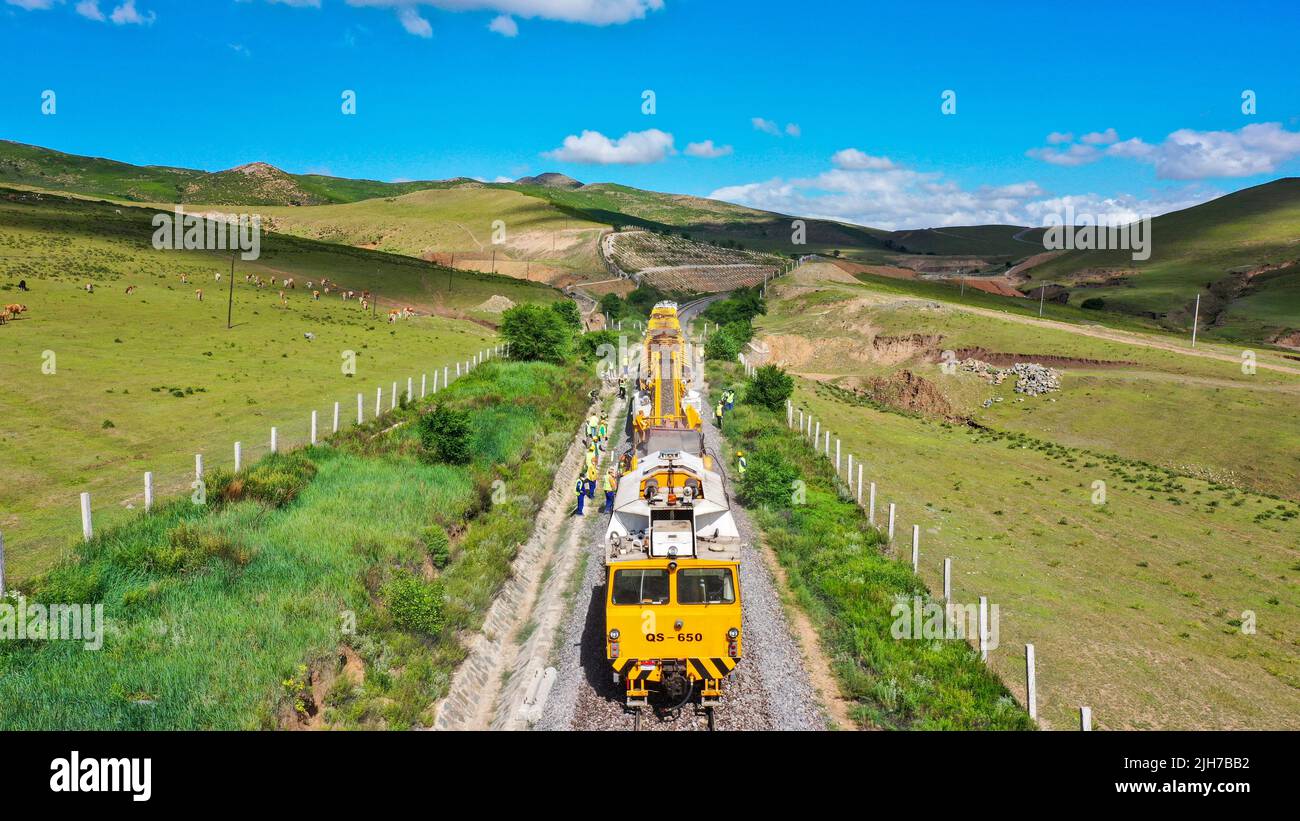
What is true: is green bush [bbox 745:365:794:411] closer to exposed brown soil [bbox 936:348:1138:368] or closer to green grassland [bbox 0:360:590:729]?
green grassland [bbox 0:360:590:729]

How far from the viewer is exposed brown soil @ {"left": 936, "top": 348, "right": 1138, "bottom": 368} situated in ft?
204

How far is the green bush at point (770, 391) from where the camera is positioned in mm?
43375

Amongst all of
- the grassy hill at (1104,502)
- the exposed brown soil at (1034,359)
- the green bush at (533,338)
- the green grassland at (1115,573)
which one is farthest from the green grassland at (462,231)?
the green grassland at (1115,573)

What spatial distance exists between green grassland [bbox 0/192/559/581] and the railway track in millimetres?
12509

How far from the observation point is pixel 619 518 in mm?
15594

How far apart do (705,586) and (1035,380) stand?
185 ft

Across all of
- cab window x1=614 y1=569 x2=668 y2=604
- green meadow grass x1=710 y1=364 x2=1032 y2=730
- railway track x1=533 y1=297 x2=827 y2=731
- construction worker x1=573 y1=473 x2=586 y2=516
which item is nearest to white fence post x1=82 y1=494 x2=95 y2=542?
railway track x1=533 y1=297 x2=827 y2=731

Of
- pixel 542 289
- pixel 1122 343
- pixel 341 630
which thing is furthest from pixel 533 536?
pixel 542 289

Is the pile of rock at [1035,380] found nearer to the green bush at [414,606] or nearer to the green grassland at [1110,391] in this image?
the green grassland at [1110,391]

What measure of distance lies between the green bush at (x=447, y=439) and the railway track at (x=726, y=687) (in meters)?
9.47

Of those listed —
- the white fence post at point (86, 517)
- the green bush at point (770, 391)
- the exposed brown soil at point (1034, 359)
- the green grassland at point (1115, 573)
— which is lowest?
the green grassland at point (1115, 573)
